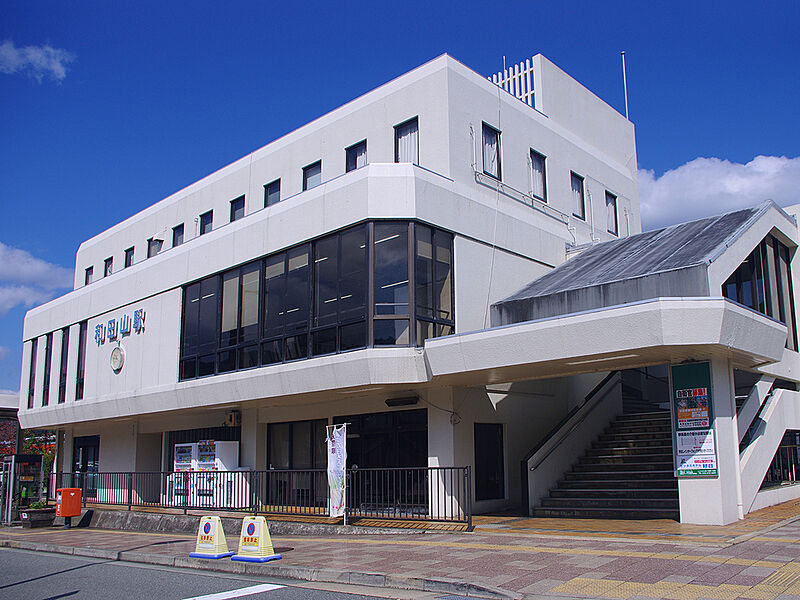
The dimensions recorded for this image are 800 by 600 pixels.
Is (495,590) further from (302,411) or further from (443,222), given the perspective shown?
(302,411)

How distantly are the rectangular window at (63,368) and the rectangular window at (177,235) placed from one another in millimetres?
5708

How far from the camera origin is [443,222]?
16250 millimetres

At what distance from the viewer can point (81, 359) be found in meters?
27.0

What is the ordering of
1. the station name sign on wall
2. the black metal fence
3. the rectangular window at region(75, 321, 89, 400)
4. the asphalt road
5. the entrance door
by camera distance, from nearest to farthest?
the asphalt road
the black metal fence
the station name sign on wall
the rectangular window at region(75, 321, 89, 400)
the entrance door

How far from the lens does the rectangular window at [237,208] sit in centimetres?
2431

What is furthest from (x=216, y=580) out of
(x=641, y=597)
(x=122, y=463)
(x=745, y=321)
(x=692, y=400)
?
(x=122, y=463)

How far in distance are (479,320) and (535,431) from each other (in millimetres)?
3507

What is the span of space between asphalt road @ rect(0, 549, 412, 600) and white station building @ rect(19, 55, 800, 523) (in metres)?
5.68

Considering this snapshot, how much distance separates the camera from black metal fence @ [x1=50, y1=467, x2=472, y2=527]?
50.3ft

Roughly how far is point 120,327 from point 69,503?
5.85 metres

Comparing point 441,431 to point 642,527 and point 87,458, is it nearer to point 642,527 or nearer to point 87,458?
point 642,527

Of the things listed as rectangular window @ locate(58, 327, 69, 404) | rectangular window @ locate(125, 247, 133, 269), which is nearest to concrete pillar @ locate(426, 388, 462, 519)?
rectangular window @ locate(58, 327, 69, 404)

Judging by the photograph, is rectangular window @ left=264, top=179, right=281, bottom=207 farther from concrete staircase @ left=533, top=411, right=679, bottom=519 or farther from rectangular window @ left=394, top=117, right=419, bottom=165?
concrete staircase @ left=533, top=411, right=679, bottom=519

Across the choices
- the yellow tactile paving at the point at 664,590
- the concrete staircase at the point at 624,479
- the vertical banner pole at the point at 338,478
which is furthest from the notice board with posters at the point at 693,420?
the vertical banner pole at the point at 338,478
